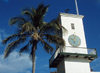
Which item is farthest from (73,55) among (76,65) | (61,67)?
(61,67)

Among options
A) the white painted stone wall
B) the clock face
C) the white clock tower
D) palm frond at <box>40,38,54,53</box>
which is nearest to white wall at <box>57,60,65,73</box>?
the white clock tower

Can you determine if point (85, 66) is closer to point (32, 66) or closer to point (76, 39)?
point (76, 39)

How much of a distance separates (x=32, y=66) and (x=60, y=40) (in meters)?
3.87

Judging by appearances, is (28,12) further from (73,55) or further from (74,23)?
(74,23)

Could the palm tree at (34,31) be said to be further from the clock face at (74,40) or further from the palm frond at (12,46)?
the clock face at (74,40)

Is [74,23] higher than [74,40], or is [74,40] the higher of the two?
[74,23]

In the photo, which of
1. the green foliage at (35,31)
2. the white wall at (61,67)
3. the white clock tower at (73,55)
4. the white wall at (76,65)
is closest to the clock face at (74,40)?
the white clock tower at (73,55)

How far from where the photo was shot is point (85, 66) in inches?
1069

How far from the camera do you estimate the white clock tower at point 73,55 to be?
2659 centimetres

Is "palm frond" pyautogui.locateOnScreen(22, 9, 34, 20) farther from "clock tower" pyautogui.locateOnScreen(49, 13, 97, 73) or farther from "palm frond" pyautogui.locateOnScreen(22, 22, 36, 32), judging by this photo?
"clock tower" pyautogui.locateOnScreen(49, 13, 97, 73)

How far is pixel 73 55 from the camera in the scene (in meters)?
26.8

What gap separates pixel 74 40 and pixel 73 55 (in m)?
3.01

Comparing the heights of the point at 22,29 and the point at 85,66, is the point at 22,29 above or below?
above

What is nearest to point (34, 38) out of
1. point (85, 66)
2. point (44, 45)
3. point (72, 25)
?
point (44, 45)
